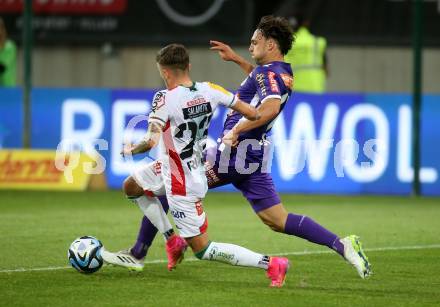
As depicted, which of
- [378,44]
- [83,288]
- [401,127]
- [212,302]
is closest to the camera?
[212,302]

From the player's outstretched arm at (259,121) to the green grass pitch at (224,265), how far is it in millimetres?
1073

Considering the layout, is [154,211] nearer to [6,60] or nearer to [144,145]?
[144,145]

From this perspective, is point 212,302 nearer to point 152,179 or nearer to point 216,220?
point 152,179

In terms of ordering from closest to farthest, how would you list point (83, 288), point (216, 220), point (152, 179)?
point (83, 288), point (152, 179), point (216, 220)

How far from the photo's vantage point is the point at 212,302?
746 cm

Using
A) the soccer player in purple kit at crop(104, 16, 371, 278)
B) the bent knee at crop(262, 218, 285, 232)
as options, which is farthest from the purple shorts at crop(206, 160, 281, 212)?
the bent knee at crop(262, 218, 285, 232)

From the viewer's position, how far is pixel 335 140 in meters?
15.2

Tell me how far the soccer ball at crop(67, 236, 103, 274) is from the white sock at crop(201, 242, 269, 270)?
3.37 feet

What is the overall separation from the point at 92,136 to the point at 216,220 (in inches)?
153

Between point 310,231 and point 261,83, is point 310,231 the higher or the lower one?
the lower one

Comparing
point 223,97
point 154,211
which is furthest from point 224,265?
point 223,97

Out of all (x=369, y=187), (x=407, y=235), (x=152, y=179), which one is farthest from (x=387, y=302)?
(x=369, y=187)

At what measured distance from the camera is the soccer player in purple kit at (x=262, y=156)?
830 cm

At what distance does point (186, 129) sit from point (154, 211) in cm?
98
